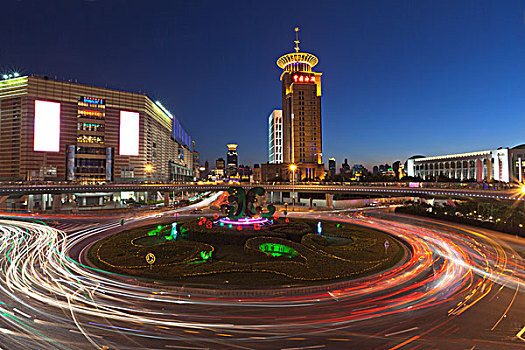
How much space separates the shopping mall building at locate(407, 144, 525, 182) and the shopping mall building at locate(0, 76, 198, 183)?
426 feet

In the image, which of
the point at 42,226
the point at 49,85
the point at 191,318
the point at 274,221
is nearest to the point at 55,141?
the point at 49,85

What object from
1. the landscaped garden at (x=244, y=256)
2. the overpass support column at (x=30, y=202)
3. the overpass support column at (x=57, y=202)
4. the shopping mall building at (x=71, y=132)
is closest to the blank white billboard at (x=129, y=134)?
the shopping mall building at (x=71, y=132)

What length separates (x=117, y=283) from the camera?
18.7 metres

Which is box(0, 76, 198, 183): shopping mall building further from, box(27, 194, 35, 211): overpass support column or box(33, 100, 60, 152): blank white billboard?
box(27, 194, 35, 211): overpass support column

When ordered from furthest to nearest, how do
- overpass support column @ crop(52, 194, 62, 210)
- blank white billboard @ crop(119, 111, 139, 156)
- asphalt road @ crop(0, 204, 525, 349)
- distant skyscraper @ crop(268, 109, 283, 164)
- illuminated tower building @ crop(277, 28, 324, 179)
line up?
1. distant skyscraper @ crop(268, 109, 283, 164)
2. illuminated tower building @ crop(277, 28, 324, 179)
3. blank white billboard @ crop(119, 111, 139, 156)
4. overpass support column @ crop(52, 194, 62, 210)
5. asphalt road @ crop(0, 204, 525, 349)

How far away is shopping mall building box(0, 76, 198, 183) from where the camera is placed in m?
92.2

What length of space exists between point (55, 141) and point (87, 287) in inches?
4211

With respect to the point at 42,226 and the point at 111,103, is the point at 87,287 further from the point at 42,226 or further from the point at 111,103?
the point at 111,103

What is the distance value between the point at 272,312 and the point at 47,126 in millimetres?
120350

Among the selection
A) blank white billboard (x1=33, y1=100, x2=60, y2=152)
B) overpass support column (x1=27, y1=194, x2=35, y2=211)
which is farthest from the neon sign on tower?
overpass support column (x1=27, y1=194, x2=35, y2=211)

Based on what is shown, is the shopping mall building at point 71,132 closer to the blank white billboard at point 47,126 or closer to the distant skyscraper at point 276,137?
the blank white billboard at point 47,126

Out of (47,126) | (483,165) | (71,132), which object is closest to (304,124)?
(483,165)

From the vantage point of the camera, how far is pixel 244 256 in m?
24.8

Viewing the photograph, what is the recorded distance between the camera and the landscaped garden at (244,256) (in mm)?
19938
